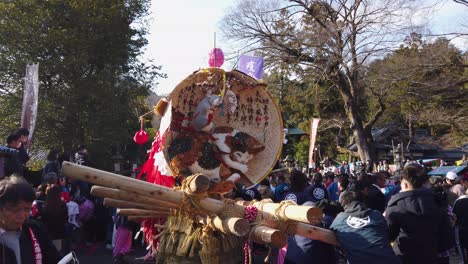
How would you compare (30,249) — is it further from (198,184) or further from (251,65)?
(251,65)

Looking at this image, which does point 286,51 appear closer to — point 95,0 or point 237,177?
point 95,0

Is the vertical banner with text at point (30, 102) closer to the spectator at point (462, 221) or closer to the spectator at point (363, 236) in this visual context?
the spectator at point (363, 236)

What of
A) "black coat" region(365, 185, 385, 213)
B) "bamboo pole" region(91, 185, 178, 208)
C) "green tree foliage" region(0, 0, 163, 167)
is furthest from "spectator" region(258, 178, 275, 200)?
"green tree foliage" region(0, 0, 163, 167)

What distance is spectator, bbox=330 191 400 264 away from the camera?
3666 millimetres

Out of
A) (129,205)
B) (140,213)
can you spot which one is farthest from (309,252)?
(129,205)

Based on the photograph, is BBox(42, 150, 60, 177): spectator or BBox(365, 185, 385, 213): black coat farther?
BBox(42, 150, 60, 177): spectator

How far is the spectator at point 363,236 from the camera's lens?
367cm

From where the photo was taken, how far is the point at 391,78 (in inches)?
744

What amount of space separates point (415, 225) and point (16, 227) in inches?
128

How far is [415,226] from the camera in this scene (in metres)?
4.16

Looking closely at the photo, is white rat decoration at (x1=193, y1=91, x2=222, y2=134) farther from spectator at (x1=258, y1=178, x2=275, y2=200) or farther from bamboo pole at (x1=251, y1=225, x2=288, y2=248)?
spectator at (x1=258, y1=178, x2=275, y2=200)

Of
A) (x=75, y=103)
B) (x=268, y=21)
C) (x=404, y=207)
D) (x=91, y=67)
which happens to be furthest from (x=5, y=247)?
(x=268, y=21)

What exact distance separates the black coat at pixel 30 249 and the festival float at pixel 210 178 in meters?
0.69

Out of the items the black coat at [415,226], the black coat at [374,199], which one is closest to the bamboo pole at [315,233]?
the black coat at [415,226]
